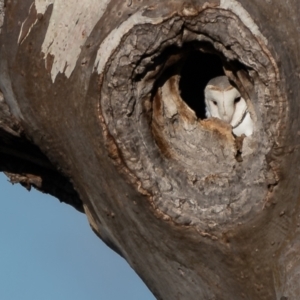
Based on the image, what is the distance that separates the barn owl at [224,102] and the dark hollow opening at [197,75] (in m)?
0.02

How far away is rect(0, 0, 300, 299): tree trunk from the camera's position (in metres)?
1.33

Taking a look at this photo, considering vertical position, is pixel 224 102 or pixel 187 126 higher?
pixel 224 102

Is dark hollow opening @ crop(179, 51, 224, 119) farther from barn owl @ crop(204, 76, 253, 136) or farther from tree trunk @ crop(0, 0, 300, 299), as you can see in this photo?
tree trunk @ crop(0, 0, 300, 299)

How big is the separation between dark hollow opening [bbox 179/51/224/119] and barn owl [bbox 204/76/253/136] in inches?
0.6

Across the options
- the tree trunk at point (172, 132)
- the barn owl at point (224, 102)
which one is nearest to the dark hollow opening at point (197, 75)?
the barn owl at point (224, 102)

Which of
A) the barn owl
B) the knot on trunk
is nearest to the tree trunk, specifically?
the knot on trunk

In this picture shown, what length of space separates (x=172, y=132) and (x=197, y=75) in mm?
466

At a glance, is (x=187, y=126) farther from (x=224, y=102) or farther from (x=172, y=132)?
(x=224, y=102)

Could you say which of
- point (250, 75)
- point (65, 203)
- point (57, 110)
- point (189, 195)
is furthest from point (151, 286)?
point (65, 203)

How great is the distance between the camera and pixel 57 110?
1.56 meters

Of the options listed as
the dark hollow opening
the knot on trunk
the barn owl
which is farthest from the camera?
the barn owl

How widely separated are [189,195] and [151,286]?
26 cm

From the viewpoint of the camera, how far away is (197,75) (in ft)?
6.37

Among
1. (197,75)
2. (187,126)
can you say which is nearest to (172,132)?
(187,126)
